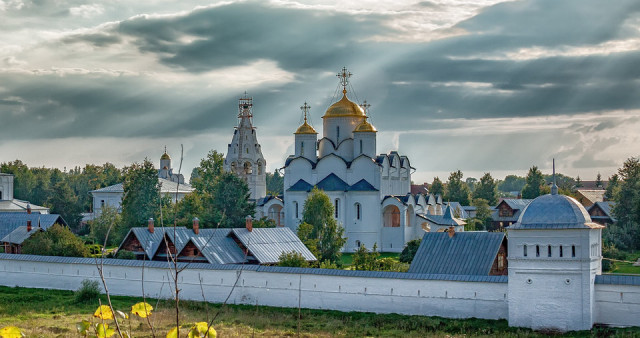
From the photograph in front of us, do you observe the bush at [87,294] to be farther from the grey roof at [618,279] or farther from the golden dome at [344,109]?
the golden dome at [344,109]

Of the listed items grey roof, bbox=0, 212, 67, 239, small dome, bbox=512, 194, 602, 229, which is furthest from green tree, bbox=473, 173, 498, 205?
small dome, bbox=512, 194, 602, 229

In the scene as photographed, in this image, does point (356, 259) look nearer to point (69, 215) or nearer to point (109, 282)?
point (109, 282)

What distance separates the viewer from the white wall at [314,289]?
2100cm

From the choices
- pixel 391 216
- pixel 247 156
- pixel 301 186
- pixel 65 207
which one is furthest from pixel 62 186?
pixel 391 216

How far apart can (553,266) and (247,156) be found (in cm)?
3744

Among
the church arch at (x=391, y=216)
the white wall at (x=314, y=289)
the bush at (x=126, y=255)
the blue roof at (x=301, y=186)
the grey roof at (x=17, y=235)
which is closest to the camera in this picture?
the white wall at (x=314, y=289)

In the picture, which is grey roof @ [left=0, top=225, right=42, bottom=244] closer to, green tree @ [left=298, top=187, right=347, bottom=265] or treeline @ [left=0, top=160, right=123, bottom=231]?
green tree @ [left=298, top=187, right=347, bottom=265]

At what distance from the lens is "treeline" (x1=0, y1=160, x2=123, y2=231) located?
59344mm

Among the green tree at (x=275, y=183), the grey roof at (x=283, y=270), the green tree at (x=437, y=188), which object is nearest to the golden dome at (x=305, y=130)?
the grey roof at (x=283, y=270)

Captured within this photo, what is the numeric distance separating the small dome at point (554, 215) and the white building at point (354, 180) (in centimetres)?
2316

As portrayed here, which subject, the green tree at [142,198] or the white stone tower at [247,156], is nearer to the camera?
the green tree at [142,198]

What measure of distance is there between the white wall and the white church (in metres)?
17.5

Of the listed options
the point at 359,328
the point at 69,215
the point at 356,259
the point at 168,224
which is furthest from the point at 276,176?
the point at 359,328

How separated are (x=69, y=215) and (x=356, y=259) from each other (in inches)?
1389
